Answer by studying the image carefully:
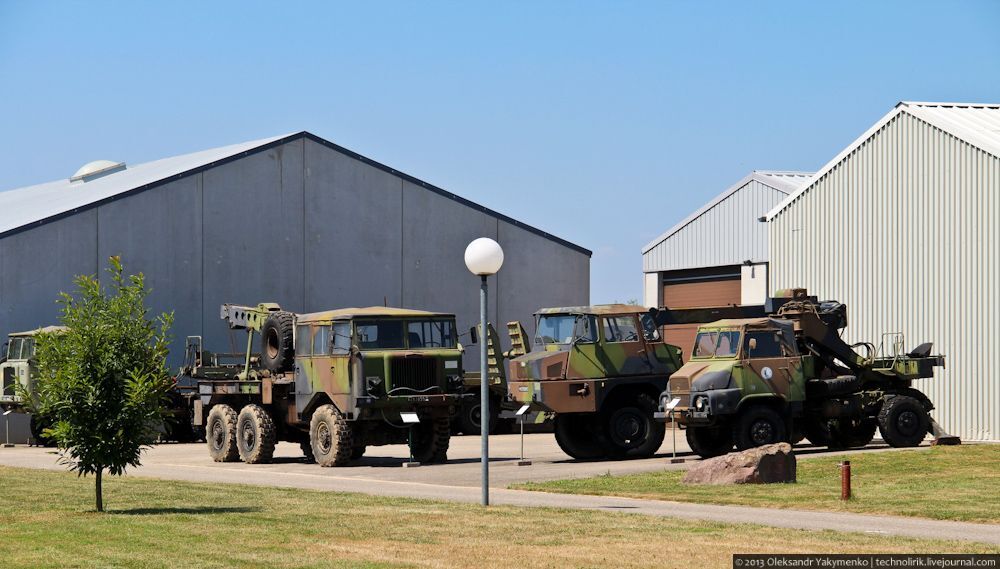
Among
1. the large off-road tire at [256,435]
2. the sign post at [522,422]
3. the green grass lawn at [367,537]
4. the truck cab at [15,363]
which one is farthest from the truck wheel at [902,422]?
the truck cab at [15,363]

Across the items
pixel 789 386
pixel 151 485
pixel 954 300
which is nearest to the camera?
pixel 151 485

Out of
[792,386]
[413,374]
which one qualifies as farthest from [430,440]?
[792,386]

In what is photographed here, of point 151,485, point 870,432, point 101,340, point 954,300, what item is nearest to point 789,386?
point 870,432

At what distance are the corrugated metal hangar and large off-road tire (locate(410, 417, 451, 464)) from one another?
1869 cm

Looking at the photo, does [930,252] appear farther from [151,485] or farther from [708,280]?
[151,485]

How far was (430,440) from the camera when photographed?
2634 cm

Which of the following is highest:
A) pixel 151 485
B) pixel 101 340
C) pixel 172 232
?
pixel 172 232

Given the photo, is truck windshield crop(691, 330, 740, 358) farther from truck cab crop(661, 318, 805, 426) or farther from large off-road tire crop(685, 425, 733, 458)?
large off-road tire crop(685, 425, 733, 458)

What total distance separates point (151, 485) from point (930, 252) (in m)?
18.4

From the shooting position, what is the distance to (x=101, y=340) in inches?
687

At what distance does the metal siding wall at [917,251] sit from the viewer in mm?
30656

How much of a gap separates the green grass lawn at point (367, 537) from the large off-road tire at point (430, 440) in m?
7.67

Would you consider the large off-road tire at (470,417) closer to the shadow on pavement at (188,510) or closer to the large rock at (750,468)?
the large rock at (750,468)

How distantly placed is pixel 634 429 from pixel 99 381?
12.2m
